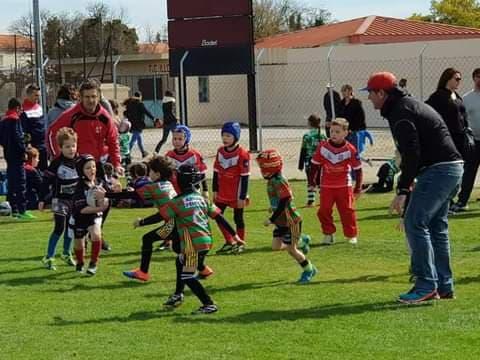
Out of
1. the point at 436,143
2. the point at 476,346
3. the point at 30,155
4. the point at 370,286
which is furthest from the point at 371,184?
the point at 476,346

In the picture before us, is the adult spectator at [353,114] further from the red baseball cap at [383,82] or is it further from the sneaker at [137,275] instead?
the red baseball cap at [383,82]

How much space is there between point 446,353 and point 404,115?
2.07 metres

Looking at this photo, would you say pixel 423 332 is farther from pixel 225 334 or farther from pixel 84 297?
pixel 84 297

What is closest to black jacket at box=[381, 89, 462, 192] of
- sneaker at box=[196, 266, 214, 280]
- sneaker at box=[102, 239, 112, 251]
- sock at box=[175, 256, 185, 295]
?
sock at box=[175, 256, 185, 295]

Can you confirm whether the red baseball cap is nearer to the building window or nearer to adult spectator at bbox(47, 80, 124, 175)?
adult spectator at bbox(47, 80, 124, 175)

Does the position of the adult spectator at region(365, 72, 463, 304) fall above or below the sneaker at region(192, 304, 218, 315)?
above

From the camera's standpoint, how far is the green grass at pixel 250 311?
682cm

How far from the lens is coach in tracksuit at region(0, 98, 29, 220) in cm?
1541

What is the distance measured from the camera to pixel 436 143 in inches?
311

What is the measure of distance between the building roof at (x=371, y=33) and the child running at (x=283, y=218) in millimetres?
38215

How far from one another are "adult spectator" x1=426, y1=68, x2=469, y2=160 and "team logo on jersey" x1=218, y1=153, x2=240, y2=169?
2328 mm

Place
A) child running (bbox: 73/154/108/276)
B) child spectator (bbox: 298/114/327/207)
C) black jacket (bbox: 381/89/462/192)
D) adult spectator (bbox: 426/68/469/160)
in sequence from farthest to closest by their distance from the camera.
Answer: child spectator (bbox: 298/114/327/207), adult spectator (bbox: 426/68/469/160), child running (bbox: 73/154/108/276), black jacket (bbox: 381/89/462/192)

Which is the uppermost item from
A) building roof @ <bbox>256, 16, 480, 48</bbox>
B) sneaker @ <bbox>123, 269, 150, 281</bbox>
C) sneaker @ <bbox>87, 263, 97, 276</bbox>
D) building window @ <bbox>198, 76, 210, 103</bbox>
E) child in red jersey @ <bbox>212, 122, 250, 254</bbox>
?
building roof @ <bbox>256, 16, 480, 48</bbox>

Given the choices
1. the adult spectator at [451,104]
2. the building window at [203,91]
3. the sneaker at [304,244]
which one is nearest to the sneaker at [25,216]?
the sneaker at [304,244]
